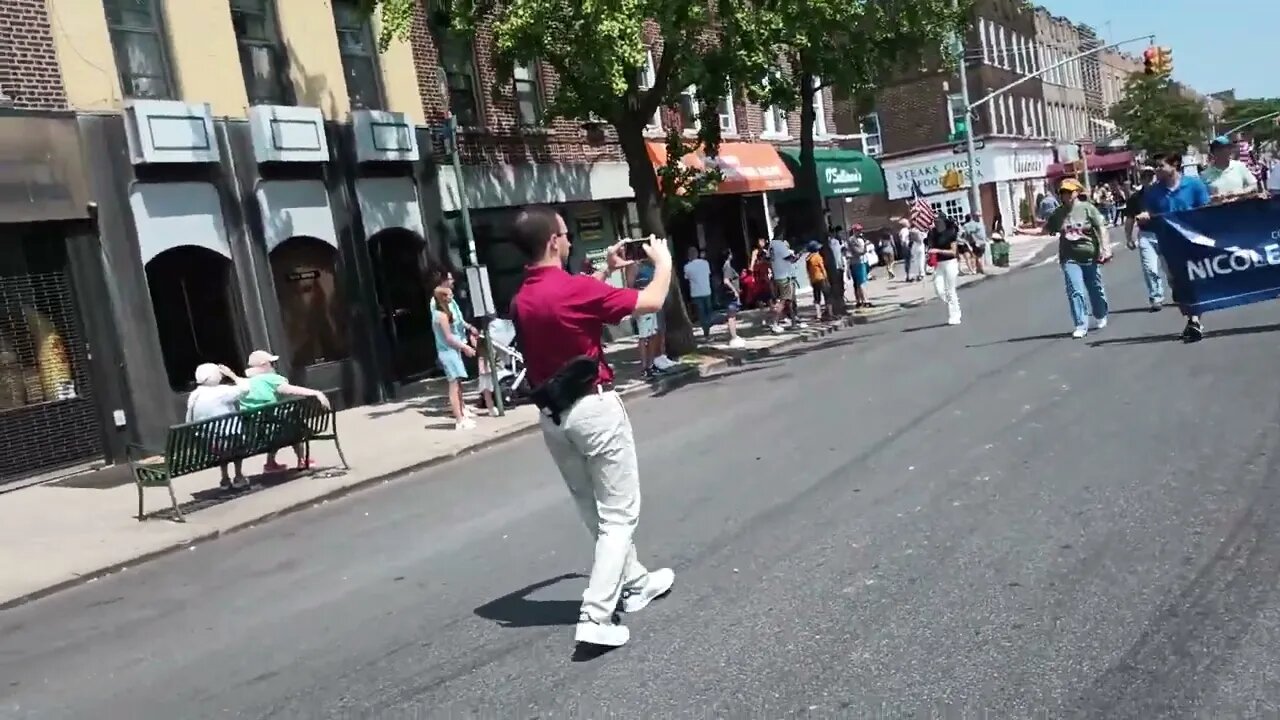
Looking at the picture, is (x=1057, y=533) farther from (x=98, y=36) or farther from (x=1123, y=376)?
(x=98, y=36)

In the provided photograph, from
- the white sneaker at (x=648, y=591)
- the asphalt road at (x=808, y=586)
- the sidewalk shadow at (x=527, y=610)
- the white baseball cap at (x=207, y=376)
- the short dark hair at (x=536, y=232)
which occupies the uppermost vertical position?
the short dark hair at (x=536, y=232)

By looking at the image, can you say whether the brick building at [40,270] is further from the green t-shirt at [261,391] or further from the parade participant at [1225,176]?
the parade participant at [1225,176]

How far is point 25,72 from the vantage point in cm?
1326

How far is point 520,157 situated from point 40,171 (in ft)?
29.5

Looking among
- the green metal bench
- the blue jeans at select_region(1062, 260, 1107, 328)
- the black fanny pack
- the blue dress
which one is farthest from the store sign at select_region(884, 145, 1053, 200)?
the black fanny pack

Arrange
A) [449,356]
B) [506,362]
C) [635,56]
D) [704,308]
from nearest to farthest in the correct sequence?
[449,356] < [635,56] < [506,362] < [704,308]

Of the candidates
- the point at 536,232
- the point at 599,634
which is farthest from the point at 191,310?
the point at 599,634

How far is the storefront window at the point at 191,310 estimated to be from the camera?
14820 mm

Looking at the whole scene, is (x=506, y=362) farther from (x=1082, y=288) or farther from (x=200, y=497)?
(x=1082, y=288)

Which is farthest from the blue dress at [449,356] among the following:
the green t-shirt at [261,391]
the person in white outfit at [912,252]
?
the person in white outfit at [912,252]

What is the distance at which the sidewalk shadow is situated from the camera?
562 centimetres

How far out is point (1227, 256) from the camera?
11.5m

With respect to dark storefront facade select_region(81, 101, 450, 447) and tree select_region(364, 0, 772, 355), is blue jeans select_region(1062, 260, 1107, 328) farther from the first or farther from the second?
dark storefront facade select_region(81, 101, 450, 447)

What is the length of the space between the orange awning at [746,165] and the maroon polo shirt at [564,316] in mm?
18848
